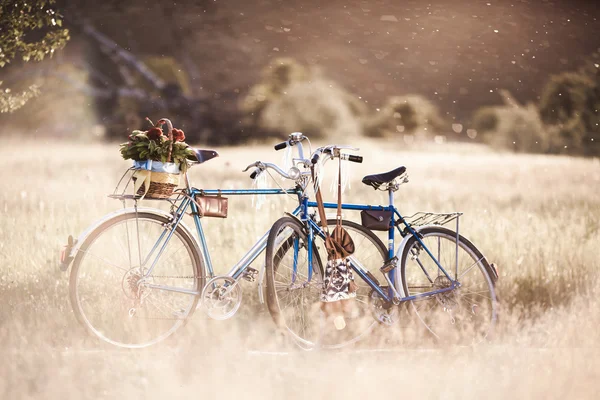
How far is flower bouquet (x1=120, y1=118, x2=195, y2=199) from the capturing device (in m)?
3.20

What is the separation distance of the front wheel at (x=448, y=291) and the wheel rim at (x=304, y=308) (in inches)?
8.7

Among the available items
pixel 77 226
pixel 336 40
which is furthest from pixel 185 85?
pixel 77 226

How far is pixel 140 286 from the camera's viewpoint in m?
3.28

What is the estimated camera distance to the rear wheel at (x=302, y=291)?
131 inches

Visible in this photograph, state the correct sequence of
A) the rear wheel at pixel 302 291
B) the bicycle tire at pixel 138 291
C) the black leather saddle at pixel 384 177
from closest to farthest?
the bicycle tire at pixel 138 291 < the rear wheel at pixel 302 291 < the black leather saddle at pixel 384 177

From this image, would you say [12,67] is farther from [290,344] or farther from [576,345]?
[576,345]

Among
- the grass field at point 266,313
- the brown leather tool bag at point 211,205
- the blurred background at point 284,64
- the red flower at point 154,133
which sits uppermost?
the blurred background at point 284,64

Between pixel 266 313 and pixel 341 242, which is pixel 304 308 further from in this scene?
pixel 266 313

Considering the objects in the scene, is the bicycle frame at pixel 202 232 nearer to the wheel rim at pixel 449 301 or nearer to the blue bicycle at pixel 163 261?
the blue bicycle at pixel 163 261

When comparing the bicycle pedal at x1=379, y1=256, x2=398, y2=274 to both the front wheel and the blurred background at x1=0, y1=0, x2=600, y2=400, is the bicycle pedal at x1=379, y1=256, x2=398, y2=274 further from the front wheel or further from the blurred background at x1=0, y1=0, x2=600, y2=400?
the blurred background at x1=0, y1=0, x2=600, y2=400

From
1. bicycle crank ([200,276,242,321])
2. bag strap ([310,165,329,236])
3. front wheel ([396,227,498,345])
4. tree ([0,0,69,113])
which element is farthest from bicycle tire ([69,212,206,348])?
tree ([0,0,69,113])

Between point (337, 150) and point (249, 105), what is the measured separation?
3010mm

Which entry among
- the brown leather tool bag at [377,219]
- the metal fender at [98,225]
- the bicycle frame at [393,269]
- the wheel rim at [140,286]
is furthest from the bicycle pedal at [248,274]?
the brown leather tool bag at [377,219]

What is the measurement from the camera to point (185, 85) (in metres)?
6.10
